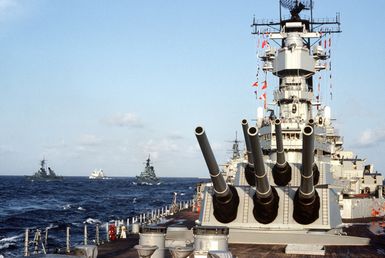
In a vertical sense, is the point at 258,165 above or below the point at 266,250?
above

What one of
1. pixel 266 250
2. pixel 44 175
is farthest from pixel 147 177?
pixel 266 250

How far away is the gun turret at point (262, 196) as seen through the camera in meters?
10.3

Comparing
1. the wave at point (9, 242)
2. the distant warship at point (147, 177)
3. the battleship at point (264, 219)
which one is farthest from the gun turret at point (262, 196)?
the distant warship at point (147, 177)

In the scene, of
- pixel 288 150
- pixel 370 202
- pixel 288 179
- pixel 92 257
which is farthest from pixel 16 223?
pixel 92 257

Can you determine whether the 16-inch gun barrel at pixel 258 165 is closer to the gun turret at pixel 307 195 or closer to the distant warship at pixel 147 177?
the gun turret at pixel 307 195

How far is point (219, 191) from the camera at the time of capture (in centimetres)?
1159

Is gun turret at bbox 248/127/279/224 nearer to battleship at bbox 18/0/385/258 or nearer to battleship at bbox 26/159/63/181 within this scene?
battleship at bbox 18/0/385/258

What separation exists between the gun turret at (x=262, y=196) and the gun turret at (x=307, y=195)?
0.58 meters

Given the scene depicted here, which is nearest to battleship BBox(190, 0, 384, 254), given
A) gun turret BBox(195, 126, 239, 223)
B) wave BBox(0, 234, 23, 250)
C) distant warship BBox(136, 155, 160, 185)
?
gun turret BBox(195, 126, 239, 223)

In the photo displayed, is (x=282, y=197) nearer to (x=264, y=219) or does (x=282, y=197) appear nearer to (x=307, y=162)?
(x=264, y=219)

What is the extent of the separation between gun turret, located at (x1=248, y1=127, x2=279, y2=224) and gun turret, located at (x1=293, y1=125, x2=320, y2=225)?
0.58m

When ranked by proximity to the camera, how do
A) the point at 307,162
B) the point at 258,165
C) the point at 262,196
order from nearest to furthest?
the point at 307,162
the point at 258,165
the point at 262,196

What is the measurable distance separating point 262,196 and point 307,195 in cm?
106

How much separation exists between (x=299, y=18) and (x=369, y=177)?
46.7 feet
